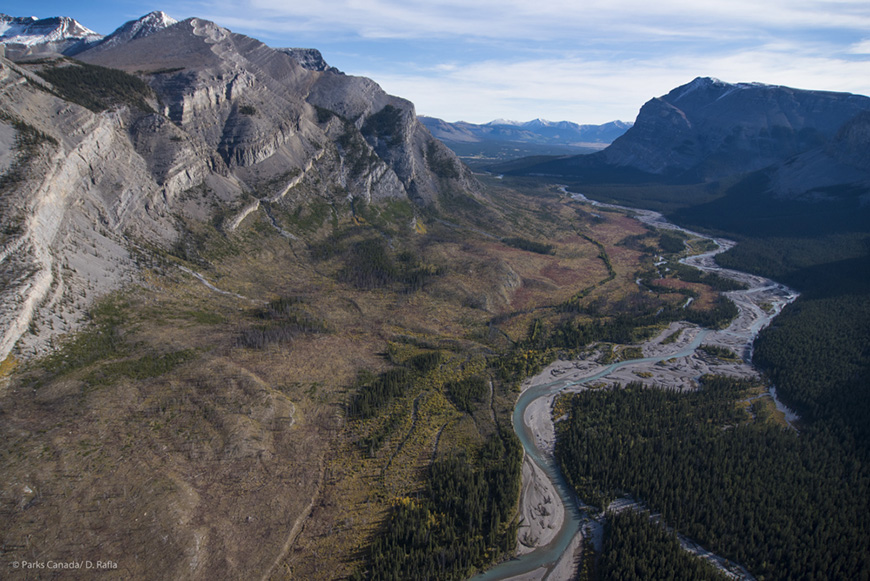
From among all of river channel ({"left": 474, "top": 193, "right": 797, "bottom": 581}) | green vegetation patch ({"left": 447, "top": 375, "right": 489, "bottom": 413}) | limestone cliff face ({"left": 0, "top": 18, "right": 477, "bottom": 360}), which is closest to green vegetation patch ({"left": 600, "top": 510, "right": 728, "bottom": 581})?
river channel ({"left": 474, "top": 193, "right": 797, "bottom": 581})

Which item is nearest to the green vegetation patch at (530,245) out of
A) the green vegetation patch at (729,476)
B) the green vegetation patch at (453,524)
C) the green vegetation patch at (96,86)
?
the green vegetation patch at (729,476)

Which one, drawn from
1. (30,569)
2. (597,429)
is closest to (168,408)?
(30,569)

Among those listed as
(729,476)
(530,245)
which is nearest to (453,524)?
(729,476)

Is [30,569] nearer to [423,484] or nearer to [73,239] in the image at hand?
[423,484]

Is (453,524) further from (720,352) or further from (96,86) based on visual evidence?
(96,86)

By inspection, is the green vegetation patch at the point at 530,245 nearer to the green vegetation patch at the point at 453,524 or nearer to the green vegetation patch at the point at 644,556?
the green vegetation patch at the point at 453,524
